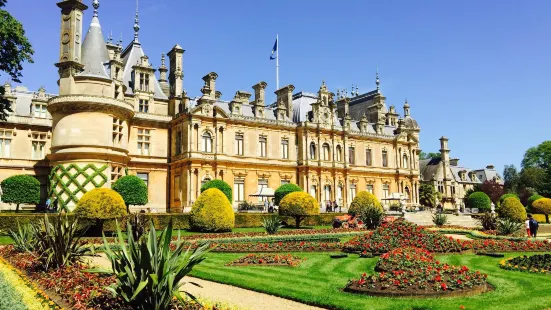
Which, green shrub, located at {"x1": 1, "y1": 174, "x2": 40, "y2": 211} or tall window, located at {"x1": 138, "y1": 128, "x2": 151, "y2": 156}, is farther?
tall window, located at {"x1": 138, "y1": 128, "x2": 151, "y2": 156}

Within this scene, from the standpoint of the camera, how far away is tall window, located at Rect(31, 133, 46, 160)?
115 feet

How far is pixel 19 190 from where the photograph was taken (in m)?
30.6

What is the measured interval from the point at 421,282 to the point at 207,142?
29.3 meters

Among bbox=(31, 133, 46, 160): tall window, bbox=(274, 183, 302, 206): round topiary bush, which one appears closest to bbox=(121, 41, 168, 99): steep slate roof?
bbox=(31, 133, 46, 160): tall window

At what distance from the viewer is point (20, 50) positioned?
2216 centimetres

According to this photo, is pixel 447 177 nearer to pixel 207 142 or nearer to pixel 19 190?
pixel 207 142

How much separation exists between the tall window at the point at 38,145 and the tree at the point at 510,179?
191ft

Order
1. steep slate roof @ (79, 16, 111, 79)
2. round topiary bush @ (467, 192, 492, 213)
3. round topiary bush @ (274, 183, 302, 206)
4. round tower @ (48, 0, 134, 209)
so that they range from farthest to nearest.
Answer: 1. round topiary bush @ (467, 192, 492, 213)
2. round topiary bush @ (274, 183, 302, 206)
3. steep slate roof @ (79, 16, 111, 79)
4. round tower @ (48, 0, 134, 209)

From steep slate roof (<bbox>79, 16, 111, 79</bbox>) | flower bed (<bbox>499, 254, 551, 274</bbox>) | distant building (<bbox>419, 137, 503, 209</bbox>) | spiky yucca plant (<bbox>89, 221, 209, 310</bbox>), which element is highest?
steep slate roof (<bbox>79, 16, 111, 79</bbox>)

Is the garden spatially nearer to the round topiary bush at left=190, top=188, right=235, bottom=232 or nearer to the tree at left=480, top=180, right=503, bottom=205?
the round topiary bush at left=190, top=188, right=235, bottom=232

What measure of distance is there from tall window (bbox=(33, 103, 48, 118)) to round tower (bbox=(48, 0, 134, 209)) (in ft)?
18.2

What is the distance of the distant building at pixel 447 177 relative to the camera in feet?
211

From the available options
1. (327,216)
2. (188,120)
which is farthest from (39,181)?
(327,216)

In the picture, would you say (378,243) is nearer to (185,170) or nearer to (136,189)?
(136,189)
